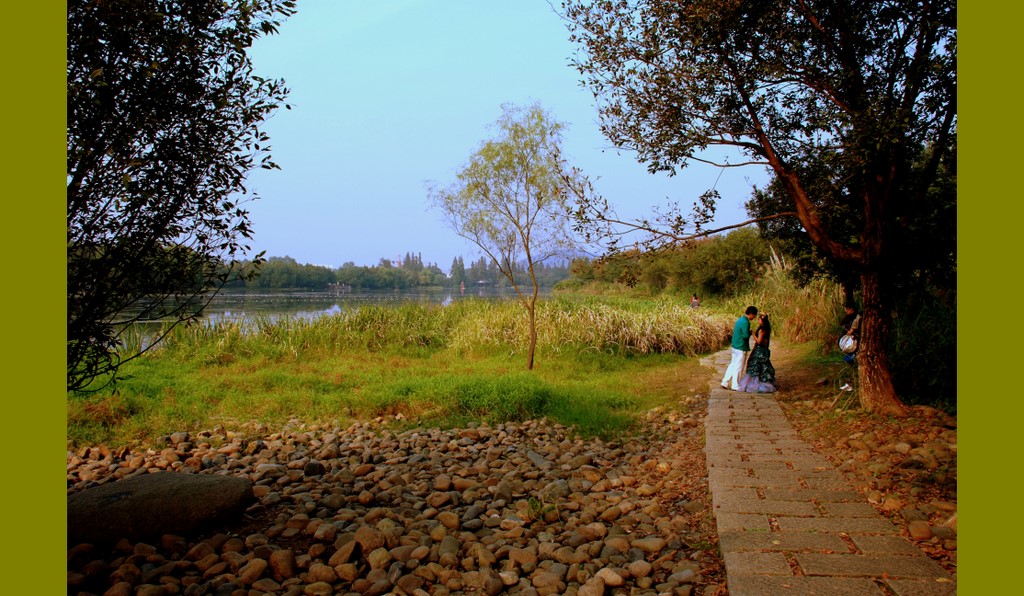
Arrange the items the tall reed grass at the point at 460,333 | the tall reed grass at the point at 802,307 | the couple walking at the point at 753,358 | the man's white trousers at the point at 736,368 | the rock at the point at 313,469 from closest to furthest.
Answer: the rock at the point at 313,469, the couple walking at the point at 753,358, the man's white trousers at the point at 736,368, the tall reed grass at the point at 802,307, the tall reed grass at the point at 460,333

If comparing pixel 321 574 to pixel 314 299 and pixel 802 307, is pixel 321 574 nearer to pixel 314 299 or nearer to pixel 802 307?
pixel 802 307

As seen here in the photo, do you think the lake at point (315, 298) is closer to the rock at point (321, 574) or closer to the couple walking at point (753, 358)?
the couple walking at point (753, 358)

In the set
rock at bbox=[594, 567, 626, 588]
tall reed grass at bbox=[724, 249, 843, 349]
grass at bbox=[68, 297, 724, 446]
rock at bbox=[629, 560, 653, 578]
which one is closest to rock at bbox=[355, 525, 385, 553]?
rock at bbox=[594, 567, 626, 588]

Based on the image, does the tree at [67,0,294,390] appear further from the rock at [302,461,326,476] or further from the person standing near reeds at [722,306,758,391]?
the person standing near reeds at [722,306,758,391]

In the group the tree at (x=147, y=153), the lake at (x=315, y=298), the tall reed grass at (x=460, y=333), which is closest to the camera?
the tree at (x=147, y=153)

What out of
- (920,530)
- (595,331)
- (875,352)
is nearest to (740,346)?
(875,352)

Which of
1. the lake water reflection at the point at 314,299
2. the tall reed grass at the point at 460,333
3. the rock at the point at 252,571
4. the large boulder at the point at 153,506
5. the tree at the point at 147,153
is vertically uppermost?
the tree at the point at 147,153

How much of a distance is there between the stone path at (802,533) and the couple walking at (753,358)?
337 centimetres

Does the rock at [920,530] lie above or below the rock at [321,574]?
above

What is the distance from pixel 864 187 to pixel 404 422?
5992 millimetres

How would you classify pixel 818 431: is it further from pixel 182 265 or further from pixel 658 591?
pixel 182 265

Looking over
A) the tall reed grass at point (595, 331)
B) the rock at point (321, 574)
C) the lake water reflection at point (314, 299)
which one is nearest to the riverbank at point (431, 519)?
the rock at point (321, 574)

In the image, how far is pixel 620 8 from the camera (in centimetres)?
671

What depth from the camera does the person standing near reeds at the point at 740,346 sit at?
9.02 metres
